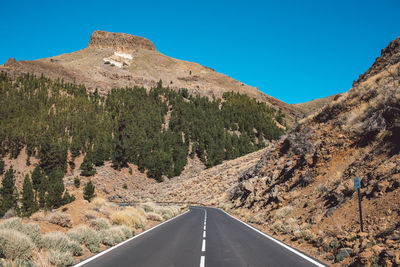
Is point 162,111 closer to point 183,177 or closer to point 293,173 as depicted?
point 183,177

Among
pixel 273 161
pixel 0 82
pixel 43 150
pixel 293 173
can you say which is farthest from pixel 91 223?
pixel 0 82

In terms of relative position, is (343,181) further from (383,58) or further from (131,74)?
(131,74)

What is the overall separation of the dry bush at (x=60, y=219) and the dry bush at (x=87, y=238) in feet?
8.23

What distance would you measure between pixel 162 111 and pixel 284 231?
87265 millimetres

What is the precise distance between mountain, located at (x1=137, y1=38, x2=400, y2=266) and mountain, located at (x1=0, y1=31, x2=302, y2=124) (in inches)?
4066

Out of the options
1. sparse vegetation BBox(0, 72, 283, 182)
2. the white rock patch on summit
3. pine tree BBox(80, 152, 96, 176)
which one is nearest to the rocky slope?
pine tree BBox(80, 152, 96, 176)

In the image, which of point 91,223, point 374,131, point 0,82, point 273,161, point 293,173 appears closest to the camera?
point 91,223

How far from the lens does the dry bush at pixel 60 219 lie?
39.5 feet

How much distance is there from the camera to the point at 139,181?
64.0 meters

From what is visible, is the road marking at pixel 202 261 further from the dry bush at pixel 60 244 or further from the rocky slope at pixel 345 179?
the dry bush at pixel 60 244

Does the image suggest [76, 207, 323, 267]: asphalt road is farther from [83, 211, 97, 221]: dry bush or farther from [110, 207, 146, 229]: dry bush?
[110, 207, 146, 229]: dry bush

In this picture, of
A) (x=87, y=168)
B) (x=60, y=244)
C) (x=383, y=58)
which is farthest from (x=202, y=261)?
(x=87, y=168)

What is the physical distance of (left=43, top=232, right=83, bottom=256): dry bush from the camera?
7996 mm

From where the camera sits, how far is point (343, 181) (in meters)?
13.6
